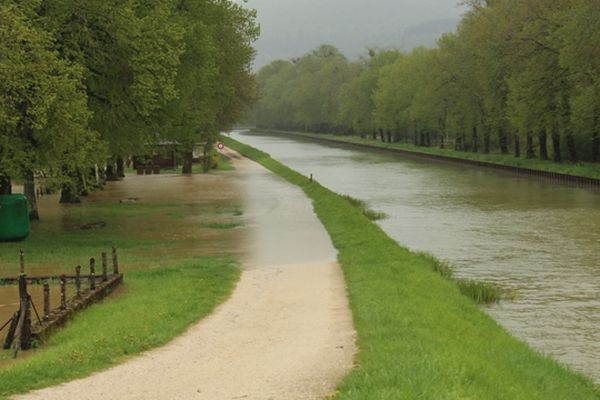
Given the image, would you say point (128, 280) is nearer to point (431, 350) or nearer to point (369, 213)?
point (431, 350)

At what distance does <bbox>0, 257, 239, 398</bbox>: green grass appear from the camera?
11.0 m

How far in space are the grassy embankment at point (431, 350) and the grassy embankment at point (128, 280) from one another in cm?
336

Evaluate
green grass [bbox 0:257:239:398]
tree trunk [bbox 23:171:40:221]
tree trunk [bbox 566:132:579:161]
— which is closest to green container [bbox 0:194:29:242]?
tree trunk [bbox 23:171:40:221]

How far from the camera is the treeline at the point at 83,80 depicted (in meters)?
22.9

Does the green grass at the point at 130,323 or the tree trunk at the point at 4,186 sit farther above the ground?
the tree trunk at the point at 4,186

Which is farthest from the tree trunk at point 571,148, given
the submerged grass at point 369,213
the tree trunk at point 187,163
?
the tree trunk at point 187,163

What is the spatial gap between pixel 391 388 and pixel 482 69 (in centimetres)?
6465

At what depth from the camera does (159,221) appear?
34.2 metres

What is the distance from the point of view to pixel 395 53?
141 m

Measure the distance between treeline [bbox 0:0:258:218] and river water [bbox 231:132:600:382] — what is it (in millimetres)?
10724

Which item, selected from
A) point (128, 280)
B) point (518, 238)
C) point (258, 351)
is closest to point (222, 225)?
point (518, 238)

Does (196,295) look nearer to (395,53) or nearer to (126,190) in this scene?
(126,190)

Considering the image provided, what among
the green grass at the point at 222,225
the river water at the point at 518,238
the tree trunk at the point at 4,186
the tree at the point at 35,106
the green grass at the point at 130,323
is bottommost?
the river water at the point at 518,238

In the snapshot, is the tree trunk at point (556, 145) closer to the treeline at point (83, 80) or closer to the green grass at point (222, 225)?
the treeline at point (83, 80)
